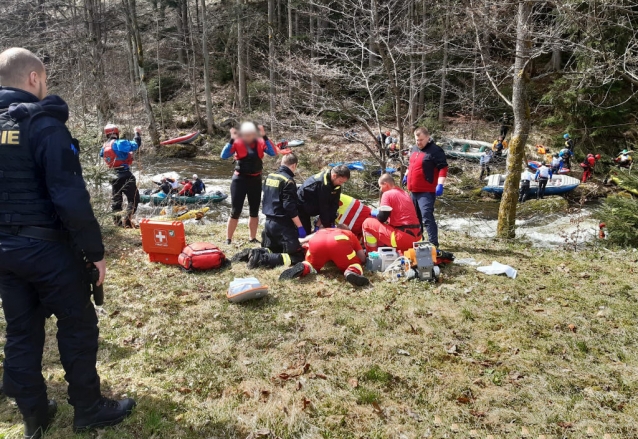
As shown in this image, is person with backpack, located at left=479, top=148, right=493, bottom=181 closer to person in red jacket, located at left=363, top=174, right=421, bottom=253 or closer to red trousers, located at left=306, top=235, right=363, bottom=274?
person in red jacket, located at left=363, top=174, right=421, bottom=253

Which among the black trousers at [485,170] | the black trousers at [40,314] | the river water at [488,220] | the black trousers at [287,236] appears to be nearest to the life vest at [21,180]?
the black trousers at [40,314]

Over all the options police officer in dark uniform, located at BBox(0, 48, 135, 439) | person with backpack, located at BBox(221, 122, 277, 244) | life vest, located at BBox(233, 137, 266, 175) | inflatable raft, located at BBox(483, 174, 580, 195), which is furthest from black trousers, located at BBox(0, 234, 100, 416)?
inflatable raft, located at BBox(483, 174, 580, 195)

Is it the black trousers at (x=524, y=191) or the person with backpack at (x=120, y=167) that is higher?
the person with backpack at (x=120, y=167)

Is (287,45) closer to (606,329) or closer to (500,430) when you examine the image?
(606,329)

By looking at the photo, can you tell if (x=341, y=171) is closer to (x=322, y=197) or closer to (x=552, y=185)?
(x=322, y=197)

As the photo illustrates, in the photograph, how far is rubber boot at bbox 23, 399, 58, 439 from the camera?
113 inches

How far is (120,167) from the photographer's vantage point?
853 centimetres

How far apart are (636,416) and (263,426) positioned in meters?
2.75

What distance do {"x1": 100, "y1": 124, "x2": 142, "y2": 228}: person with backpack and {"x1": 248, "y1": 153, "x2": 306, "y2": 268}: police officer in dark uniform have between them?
3.61m

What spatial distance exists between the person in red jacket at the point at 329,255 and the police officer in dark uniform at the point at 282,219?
16.9 inches

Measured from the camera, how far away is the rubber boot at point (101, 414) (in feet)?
9.56

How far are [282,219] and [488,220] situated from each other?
1001cm

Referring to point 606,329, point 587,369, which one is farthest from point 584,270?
point 587,369

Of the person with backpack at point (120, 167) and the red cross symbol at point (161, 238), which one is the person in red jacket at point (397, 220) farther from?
the person with backpack at point (120, 167)
